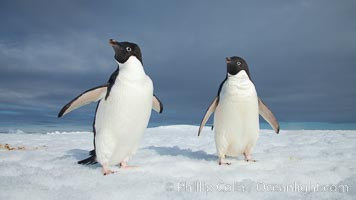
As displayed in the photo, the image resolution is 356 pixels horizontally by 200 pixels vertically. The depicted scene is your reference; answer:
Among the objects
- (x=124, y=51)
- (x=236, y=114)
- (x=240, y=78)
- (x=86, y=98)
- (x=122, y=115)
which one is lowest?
(x=236, y=114)

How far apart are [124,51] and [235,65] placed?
5.78 feet

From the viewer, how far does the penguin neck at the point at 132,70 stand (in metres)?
4.00

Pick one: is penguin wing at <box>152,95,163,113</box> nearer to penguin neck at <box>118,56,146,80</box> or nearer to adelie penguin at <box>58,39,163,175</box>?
adelie penguin at <box>58,39,163,175</box>

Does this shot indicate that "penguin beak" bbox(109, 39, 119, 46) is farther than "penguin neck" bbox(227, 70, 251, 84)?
No

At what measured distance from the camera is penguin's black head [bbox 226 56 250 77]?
4.87 metres

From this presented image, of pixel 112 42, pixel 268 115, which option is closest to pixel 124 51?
pixel 112 42

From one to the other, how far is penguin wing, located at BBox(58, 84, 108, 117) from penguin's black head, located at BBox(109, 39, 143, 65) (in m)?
0.43

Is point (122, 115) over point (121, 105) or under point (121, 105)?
under

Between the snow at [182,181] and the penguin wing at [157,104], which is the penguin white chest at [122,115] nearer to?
the snow at [182,181]

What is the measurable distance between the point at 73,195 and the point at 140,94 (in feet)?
5.01

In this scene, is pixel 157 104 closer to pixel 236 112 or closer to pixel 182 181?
pixel 236 112

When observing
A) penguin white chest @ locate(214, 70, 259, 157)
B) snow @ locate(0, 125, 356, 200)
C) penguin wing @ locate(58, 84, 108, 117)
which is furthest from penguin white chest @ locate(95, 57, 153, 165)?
penguin white chest @ locate(214, 70, 259, 157)

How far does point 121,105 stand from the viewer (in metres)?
3.99

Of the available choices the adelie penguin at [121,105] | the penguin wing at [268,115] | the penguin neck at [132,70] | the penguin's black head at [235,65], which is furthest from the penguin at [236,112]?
the penguin neck at [132,70]
